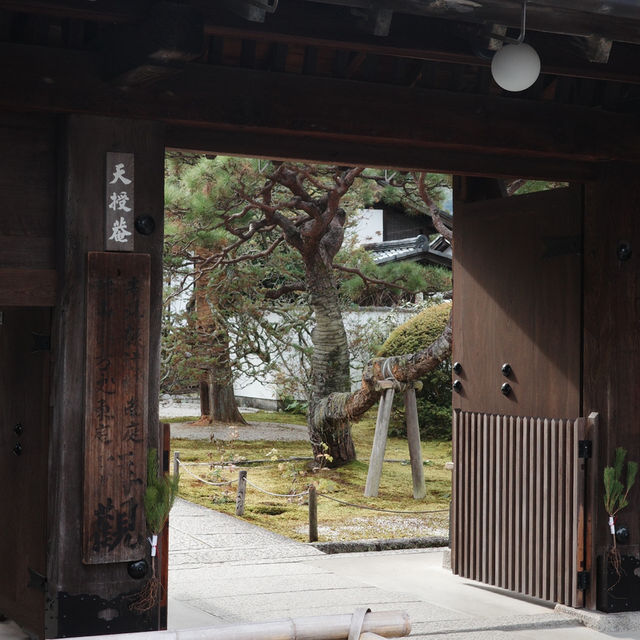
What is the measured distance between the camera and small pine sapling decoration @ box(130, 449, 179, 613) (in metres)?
4.94

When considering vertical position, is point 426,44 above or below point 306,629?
above

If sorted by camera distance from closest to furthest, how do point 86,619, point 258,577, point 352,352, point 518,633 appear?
1. point 86,619
2. point 518,633
3. point 258,577
4. point 352,352

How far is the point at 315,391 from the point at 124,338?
8629 mm

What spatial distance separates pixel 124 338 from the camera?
492 centimetres

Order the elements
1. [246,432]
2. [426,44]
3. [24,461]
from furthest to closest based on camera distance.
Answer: [246,432], [24,461], [426,44]

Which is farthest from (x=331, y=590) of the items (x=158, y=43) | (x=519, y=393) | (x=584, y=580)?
(x=158, y=43)

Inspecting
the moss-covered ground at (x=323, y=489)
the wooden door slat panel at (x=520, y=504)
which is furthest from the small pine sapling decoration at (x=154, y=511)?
the moss-covered ground at (x=323, y=489)

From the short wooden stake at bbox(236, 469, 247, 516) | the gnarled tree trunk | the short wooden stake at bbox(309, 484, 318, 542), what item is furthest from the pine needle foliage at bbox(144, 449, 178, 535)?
the gnarled tree trunk

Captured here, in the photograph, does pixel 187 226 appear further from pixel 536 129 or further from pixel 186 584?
pixel 536 129

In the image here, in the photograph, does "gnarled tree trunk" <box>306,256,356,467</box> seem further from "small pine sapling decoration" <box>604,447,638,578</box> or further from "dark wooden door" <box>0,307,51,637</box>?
"dark wooden door" <box>0,307,51,637</box>

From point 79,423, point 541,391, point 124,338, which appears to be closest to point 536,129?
point 541,391

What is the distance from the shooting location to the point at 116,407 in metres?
4.89

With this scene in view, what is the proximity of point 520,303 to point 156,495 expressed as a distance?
3152mm

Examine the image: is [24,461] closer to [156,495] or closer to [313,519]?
[156,495]
